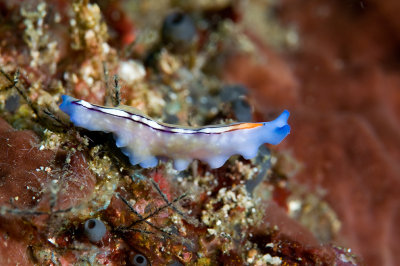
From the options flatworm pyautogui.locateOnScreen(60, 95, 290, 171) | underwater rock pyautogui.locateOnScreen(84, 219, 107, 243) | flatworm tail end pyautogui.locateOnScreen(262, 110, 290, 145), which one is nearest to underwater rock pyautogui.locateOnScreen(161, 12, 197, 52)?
flatworm pyautogui.locateOnScreen(60, 95, 290, 171)

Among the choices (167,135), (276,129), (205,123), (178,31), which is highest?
(178,31)

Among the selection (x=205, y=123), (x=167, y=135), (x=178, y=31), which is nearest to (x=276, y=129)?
(x=167, y=135)

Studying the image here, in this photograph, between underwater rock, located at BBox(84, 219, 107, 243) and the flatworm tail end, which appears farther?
the flatworm tail end

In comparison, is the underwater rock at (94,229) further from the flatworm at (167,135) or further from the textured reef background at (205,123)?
the flatworm at (167,135)

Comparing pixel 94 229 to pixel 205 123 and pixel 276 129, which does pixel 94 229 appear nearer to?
pixel 276 129

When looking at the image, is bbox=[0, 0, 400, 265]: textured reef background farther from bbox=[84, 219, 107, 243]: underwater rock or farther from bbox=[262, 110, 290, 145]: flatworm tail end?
bbox=[262, 110, 290, 145]: flatworm tail end

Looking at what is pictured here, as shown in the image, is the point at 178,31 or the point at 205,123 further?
the point at 178,31

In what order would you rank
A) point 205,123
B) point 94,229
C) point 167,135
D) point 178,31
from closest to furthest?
point 94,229 < point 167,135 < point 205,123 < point 178,31
